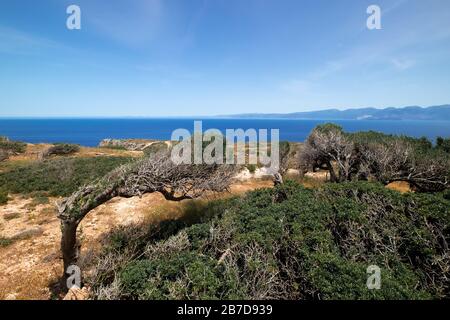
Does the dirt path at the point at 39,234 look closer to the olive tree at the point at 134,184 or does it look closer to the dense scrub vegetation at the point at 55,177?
the olive tree at the point at 134,184

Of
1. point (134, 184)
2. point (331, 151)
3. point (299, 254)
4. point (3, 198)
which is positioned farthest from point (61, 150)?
point (299, 254)

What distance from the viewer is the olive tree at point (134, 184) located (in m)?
8.16

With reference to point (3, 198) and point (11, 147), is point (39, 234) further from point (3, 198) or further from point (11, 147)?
point (11, 147)

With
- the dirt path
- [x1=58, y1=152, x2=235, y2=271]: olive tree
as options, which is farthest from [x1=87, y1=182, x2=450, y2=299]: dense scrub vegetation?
the dirt path

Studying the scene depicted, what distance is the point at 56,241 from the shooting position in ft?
38.0

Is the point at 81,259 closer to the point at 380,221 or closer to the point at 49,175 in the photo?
the point at 380,221

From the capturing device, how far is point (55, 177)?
21.4 m

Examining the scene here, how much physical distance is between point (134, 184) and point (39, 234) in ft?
24.3

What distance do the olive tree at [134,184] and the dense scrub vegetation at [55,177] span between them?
9721 millimetres

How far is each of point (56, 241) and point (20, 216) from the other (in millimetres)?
5078

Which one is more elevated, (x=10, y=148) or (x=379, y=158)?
(x=10, y=148)

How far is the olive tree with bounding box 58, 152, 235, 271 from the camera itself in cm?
816

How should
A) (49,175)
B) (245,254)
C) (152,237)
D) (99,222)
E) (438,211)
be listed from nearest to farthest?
(245,254) < (438,211) < (152,237) < (99,222) < (49,175)
